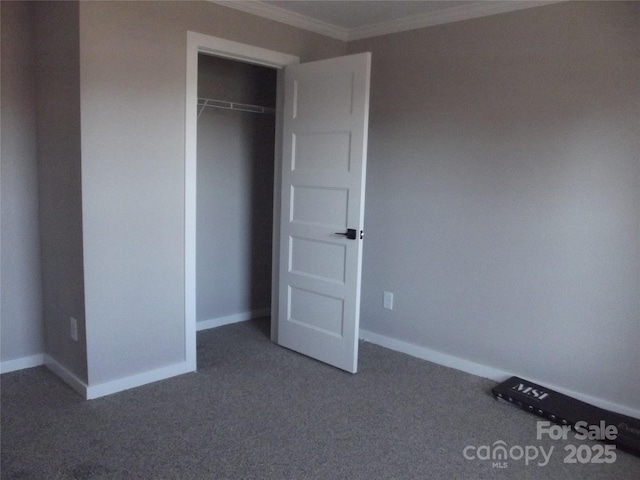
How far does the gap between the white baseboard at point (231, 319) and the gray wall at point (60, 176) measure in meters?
1.19

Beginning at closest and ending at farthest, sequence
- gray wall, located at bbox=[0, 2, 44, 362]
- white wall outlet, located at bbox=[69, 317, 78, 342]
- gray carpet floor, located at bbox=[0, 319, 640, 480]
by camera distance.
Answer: gray carpet floor, located at bbox=[0, 319, 640, 480]
white wall outlet, located at bbox=[69, 317, 78, 342]
gray wall, located at bbox=[0, 2, 44, 362]

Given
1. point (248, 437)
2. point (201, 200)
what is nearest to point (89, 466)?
point (248, 437)

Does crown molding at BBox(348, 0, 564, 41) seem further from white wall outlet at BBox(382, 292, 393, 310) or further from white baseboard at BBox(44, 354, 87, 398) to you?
white baseboard at BBox(44, 354, 87, 398)

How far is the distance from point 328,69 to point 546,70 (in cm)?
131

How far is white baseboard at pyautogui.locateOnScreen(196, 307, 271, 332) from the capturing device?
4.30m

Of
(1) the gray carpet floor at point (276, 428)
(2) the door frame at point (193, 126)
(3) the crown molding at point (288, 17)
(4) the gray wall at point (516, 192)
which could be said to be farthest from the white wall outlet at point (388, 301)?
(3) the crown molding at point (288, 17)

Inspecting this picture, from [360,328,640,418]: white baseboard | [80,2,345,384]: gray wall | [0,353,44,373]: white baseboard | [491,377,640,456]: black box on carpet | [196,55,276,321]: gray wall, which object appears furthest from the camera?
[196,55,276,321]: gray wall

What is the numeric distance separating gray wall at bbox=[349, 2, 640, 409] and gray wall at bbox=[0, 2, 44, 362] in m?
2.26

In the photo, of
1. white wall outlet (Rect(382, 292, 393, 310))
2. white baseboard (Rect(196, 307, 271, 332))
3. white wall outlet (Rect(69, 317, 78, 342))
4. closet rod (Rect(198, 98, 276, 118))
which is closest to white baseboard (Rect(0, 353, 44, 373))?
white wall outlet (Rect(69, 317, 78, 342))

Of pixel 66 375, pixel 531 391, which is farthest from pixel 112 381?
pixel 531 391

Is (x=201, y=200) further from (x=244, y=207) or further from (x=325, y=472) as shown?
(x=325, y=472)

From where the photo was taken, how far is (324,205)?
352cm

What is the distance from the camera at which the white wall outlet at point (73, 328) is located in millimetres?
3055

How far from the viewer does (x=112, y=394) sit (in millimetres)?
3049
